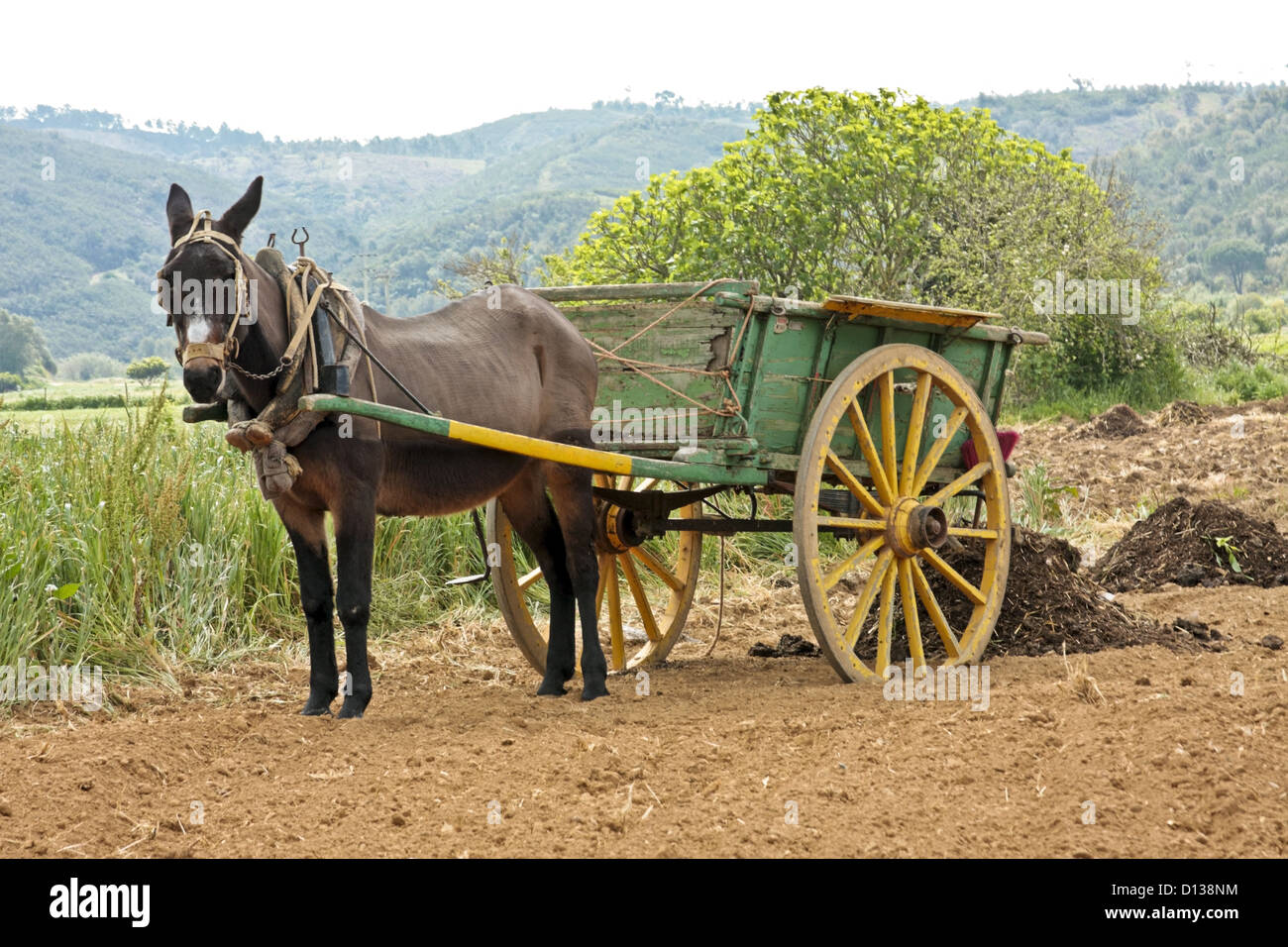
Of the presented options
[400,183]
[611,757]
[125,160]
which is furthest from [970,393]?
[400,183]

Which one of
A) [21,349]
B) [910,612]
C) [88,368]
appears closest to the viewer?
[910,612]

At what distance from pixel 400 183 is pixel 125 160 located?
4335 centimetres

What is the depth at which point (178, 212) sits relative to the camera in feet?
15.4

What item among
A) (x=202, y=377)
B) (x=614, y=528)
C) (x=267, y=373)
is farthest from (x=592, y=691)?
(x=202, y=377)

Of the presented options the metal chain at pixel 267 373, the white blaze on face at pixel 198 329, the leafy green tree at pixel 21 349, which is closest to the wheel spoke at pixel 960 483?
the metal chain at pixel 267 373

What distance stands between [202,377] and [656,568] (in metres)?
3.12

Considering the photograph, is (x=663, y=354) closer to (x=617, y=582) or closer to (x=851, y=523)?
(x=851, y=523)

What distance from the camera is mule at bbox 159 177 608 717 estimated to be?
4629 mm

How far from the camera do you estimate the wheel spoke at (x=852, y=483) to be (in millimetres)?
5598

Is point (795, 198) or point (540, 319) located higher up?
point (795, 198)

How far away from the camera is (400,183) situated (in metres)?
142

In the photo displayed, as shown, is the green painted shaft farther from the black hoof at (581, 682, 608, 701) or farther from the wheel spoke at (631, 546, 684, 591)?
the wheel spoke at (631, 546, 684, 591)

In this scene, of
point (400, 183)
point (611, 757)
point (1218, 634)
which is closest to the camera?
point (611, 757)
